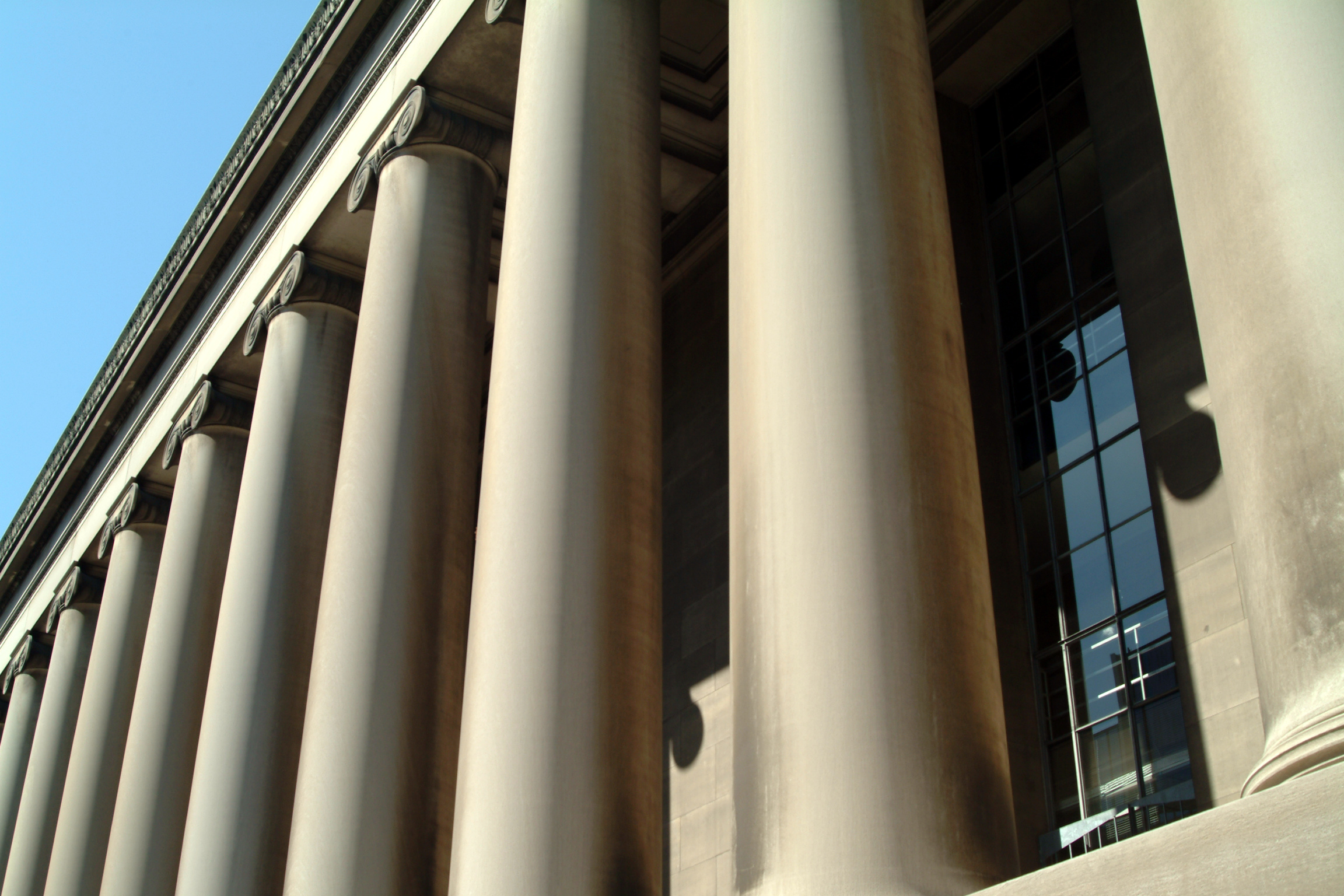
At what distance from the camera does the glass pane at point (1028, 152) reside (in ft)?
126

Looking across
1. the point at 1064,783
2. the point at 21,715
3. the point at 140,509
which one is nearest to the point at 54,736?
the point at 21,715

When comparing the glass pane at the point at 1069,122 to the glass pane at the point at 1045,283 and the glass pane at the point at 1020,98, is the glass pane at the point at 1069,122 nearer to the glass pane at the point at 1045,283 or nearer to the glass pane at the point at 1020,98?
the glass pane at the point at 1020,98

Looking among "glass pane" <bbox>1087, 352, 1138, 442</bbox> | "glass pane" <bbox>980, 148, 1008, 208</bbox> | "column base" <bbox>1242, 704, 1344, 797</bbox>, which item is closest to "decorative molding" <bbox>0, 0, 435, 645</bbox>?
"glass pane" <bbox>980, 148, 1008, 208</bbox>

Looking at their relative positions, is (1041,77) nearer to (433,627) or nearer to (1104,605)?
(1104,605)

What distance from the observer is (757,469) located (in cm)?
2139

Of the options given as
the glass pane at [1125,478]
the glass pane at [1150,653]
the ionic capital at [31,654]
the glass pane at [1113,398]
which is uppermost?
the ionic capital at [31,654]

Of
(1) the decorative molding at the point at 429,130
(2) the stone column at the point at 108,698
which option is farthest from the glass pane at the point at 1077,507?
(2) the stone column at the point at 108,698

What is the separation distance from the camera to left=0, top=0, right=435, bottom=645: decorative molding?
148 feet

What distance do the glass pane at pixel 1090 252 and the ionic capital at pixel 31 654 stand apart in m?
58.5

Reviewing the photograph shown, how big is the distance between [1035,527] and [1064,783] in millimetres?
6390

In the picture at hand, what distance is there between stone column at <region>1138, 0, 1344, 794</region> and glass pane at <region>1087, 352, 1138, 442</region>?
1534cm

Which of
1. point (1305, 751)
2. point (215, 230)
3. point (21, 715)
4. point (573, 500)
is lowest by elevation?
point (1305, 751)

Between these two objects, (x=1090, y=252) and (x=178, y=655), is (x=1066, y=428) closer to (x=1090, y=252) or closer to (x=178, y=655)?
(x=1090, y=252)

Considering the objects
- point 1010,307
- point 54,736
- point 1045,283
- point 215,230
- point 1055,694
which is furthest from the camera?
point 54,736
